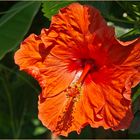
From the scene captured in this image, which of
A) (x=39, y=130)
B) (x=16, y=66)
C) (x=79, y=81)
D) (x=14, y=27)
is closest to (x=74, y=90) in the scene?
(x=79, y=81)

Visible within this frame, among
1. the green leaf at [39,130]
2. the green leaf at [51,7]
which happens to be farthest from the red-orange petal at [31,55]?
the green leaf at [39,130]

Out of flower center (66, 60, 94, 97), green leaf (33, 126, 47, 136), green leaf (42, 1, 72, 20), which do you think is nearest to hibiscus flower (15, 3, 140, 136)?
flower center (66, 60, 94, 97)

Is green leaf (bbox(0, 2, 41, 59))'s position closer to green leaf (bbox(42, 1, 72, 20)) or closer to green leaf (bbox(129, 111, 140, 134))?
green leaf (bbox(42, 1, 72, 20))

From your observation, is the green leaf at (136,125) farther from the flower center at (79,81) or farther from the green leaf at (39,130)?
the green leaf at (39,130)

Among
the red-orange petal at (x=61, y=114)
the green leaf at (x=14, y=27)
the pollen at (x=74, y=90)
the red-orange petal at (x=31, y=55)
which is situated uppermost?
the green leaf at (x=14, y=27)

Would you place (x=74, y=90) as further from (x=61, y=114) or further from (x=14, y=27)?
(x=14, y=27)

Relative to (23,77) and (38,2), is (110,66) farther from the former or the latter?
(23,77)

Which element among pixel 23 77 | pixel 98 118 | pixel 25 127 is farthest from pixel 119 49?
pixel 25 127
